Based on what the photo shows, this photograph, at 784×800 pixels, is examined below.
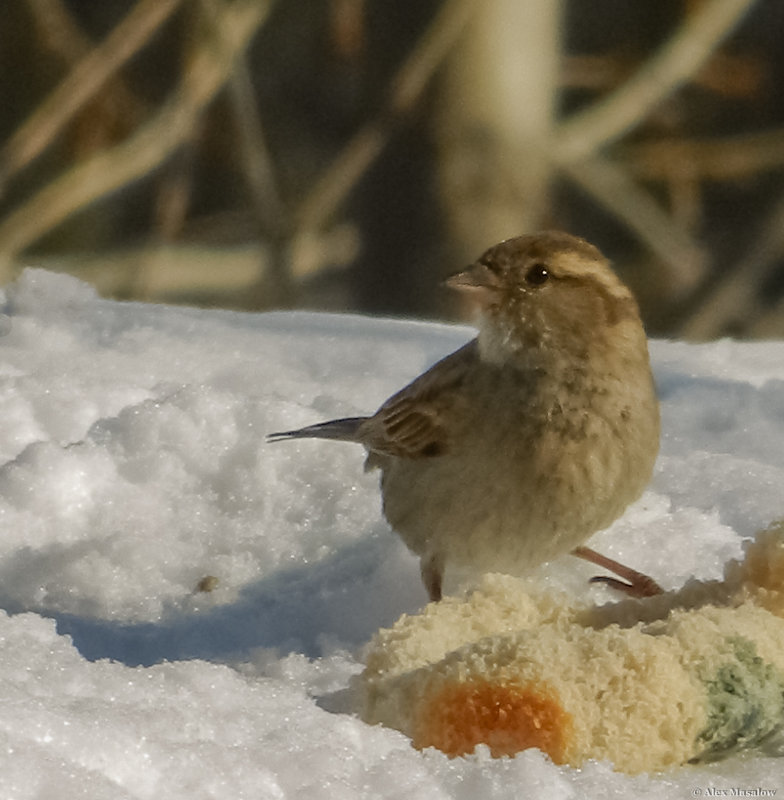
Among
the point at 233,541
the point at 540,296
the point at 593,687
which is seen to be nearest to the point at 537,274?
the point at 540,296

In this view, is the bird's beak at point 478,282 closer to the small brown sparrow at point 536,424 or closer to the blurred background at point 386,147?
the small brown sparrow at point 536,424

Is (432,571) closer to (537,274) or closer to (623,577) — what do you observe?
(623,577)

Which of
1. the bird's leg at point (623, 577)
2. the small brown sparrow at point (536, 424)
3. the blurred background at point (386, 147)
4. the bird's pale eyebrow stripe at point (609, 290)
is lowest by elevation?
the bird's leg at point (623, 577)

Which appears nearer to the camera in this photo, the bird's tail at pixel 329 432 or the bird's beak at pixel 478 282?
the bird's beak at pixel 478 282

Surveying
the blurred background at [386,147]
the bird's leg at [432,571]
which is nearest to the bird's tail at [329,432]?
the bird's leg at [432,571]

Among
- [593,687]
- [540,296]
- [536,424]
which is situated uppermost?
[540,296]

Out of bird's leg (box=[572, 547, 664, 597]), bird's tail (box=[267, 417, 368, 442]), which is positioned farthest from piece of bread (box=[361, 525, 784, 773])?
bird's tail (box=[267, 417, 368, 442])

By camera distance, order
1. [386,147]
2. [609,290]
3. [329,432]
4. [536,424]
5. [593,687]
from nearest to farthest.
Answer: [593,687] < [536,424] < [609,290] < [329,432] < [386,147]

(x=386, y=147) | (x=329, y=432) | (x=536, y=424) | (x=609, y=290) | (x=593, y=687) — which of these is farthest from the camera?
(x=386, y=147)
